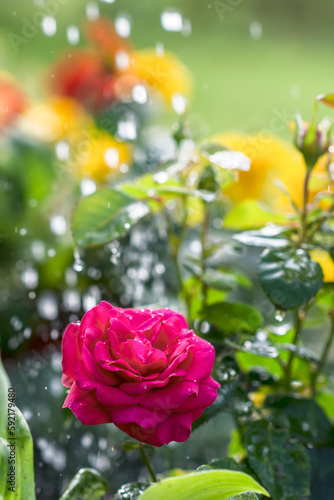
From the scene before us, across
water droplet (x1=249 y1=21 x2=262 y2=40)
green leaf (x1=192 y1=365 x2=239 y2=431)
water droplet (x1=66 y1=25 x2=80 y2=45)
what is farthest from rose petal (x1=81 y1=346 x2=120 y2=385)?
water droplet (x1=249 y1=21 x2=262 y2=40)

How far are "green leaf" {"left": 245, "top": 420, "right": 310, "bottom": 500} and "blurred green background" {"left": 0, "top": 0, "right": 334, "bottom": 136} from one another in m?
1.24

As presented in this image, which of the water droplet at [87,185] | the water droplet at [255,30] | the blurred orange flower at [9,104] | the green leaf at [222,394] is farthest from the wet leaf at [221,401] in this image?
the water droplet at [255,30]

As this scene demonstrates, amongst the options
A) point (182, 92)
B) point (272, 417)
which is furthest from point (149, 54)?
point (272, 417)

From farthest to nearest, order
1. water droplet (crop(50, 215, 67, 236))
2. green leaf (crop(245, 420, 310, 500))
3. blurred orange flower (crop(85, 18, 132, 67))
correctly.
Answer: blurred orange flower (crop(85, 18, 132, 67)) < water droplet (crop(50, 215, 67, 236)) < green leaf (crop(245, 420, 310, 500))

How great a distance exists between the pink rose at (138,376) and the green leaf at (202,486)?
3cm

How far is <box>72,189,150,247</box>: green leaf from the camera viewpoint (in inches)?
15.0

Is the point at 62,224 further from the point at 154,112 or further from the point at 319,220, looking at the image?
the point at 319,220

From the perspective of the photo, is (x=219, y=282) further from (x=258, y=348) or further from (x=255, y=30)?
(x=255, y=30)

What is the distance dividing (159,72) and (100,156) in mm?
171

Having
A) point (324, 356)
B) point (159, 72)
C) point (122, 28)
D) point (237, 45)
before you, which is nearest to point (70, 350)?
point (324, 356)

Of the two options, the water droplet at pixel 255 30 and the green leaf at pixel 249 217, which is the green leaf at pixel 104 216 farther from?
the water droplet at pixel 255 30

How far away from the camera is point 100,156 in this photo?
75 centimetres

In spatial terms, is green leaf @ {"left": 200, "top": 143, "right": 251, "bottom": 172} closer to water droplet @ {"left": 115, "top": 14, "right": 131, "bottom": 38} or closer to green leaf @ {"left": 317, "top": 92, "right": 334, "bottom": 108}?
green leaf @ {"left": 317, "top": 92, "right": 334, "bottom": 108}

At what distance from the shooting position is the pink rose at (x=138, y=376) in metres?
0.27
